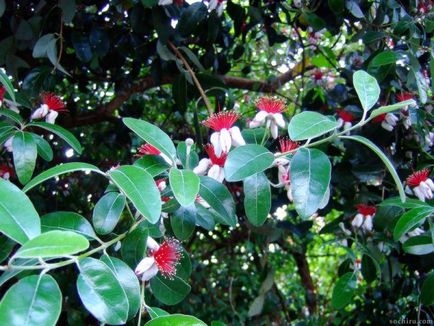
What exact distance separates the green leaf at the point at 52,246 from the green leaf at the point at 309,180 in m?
0.30

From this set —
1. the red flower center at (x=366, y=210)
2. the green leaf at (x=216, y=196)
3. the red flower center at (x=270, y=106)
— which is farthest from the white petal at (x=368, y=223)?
the green leaf at (x=216, y=196)

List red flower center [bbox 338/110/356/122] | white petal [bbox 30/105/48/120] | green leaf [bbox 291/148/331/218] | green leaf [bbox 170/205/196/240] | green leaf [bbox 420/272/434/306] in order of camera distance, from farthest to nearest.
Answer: red flower center [bbox 338/110/356/122], white petal [bbox 30/105/48/120], green leaf [bbox 420/272/434/306], green leaf [bbox 170/205/196/240], green leaf [bbox 291/148/331/218]

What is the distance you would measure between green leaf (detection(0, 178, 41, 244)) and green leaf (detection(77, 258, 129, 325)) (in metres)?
0.07

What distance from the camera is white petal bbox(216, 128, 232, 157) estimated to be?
2.70 feet

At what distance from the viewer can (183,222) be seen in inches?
31.9

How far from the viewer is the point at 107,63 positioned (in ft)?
5.48

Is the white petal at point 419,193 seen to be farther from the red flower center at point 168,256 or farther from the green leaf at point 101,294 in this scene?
the green leaf at point 101,294

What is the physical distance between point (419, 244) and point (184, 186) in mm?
601

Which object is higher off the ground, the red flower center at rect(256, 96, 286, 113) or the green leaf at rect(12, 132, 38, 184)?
the red flower center at rect(256, 96, 286, 113)

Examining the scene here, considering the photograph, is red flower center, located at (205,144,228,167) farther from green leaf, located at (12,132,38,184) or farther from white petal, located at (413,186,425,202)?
white petal, located at (413,186,425,202)

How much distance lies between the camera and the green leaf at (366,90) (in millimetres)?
787

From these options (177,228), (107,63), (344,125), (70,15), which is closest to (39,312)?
(177,228)

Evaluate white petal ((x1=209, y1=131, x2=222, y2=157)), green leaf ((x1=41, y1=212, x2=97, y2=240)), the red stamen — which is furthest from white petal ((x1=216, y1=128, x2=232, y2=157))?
the red stamen

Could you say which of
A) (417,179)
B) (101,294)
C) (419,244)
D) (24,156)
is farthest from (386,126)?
(101,294)
